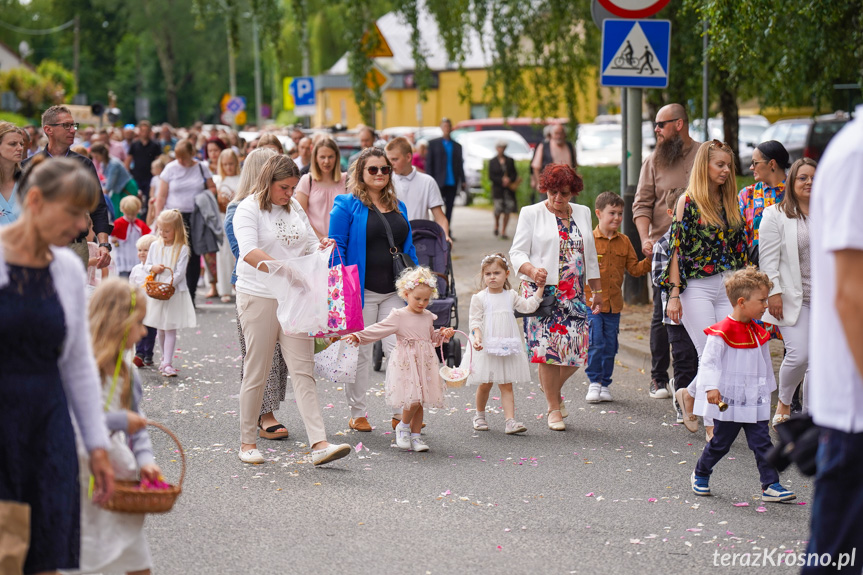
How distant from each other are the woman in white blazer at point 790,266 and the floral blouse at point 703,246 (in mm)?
170

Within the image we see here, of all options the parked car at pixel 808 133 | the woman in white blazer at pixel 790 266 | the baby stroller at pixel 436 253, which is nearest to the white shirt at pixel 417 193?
the baby stroller at pixel 436 253

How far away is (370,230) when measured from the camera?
25.4 ft

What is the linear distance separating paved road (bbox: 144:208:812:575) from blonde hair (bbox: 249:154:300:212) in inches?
63.6

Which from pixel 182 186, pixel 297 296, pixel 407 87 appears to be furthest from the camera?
pixel 407 87

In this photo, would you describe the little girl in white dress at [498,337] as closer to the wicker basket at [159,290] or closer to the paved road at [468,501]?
the paved road at [468,501]

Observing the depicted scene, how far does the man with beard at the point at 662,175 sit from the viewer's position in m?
8.42

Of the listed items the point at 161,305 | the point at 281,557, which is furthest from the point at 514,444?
the point at 161,305

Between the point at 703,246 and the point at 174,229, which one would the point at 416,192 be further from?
the point at 703,246

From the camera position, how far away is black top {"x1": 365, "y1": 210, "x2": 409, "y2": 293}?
305 inches

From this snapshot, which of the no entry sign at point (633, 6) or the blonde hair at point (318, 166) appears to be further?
the no entry sign at point (633, 6)

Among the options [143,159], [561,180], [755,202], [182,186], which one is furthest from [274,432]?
[143,159]

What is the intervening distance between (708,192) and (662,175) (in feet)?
4.68

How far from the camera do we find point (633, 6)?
33.6ft

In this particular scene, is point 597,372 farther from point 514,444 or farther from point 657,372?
point 514,444
